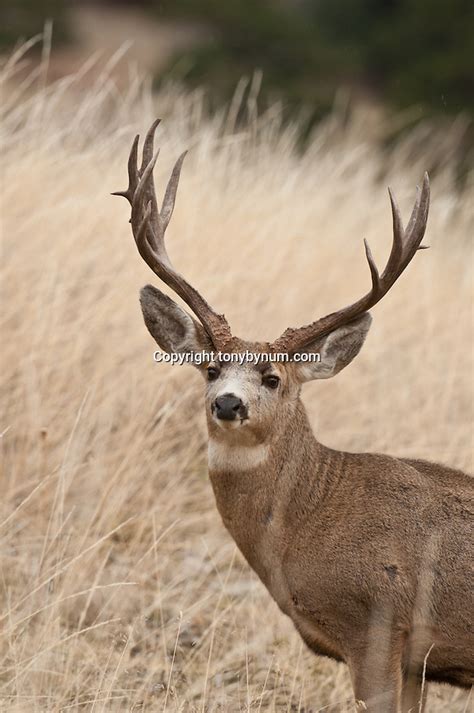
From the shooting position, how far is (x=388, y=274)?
15.6 feet

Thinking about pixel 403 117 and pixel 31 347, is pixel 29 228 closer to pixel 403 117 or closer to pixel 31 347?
pixel 31 347

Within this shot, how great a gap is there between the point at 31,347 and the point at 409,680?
2750 mm

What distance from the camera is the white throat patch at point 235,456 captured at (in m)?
4.69

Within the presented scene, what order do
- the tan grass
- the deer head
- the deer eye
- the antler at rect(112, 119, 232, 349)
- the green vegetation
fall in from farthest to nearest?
the green vegetation
the tan grass
the antler at rect(112, 119, 232, 349)
the deer eye
the deer head

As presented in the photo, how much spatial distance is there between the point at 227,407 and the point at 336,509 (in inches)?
25.0

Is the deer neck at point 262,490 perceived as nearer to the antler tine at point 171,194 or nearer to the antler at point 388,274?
the antler at point 388,274

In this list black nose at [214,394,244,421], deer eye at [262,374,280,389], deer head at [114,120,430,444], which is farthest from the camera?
deer eye at [262,374,280,389]

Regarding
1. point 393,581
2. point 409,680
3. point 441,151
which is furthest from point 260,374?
point 441,151

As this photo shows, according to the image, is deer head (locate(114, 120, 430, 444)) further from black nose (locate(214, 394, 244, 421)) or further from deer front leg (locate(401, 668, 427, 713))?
deer front leg (locate(401, 668, 427, 713))

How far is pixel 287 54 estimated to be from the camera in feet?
74.4

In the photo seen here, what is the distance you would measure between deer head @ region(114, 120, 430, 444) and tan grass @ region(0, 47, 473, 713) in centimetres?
78

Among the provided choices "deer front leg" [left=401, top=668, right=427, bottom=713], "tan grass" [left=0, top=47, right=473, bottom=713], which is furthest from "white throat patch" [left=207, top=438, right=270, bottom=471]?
"deer front leg" [left=401, top=668, right=427, bottom=713]

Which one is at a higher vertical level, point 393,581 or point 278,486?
point 278,486

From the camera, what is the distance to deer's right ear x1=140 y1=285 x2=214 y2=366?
4.98 meters
